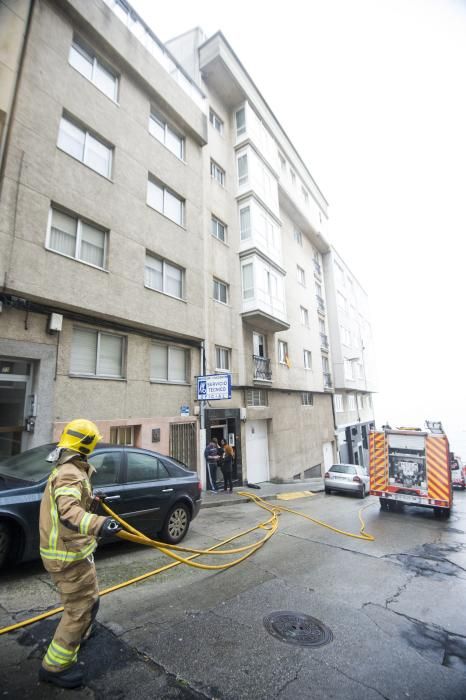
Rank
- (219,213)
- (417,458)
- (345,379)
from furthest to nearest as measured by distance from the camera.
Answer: (345,379) → (219,213) → (417,458)

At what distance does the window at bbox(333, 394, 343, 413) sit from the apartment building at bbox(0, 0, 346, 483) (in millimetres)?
7793

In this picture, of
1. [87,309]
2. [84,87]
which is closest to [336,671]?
[87,309]

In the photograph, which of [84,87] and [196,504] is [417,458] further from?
[84,87]

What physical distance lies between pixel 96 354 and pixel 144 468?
4633 mm

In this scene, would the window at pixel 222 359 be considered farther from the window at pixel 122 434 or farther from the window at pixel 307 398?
the window at pixel 307 398

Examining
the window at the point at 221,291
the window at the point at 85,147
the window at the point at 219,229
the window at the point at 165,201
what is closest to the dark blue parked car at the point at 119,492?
the window at the point at 85,147

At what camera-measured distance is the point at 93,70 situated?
10.8 metres

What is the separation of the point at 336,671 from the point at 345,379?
25.8m

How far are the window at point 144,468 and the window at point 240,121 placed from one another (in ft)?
60.8

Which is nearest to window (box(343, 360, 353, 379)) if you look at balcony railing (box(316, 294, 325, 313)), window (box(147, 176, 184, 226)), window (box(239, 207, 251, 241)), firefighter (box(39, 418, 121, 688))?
balcony railing (box(316, 294, 325, 313))

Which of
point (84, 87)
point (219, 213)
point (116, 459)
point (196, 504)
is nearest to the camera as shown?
point (116, 459)

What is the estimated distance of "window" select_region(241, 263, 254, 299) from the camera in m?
16.2

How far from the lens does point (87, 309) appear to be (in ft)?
29.3

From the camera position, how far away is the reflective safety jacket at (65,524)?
8.63 ft
